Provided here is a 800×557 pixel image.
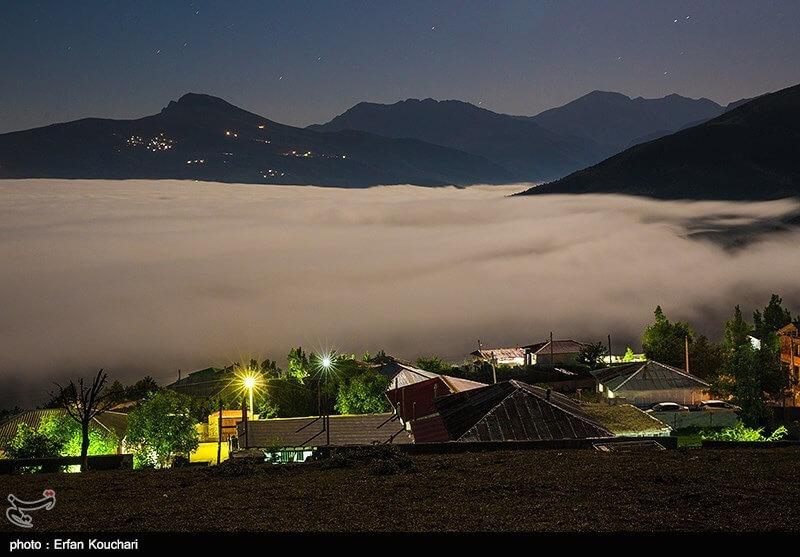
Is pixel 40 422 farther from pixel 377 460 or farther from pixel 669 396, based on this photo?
pixel 669 396

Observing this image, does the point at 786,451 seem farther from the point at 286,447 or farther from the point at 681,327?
the point at 681,327

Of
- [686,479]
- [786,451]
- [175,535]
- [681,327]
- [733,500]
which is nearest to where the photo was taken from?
[175,535]

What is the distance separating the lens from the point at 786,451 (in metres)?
24.4

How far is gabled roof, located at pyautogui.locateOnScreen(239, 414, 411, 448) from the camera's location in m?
45.4

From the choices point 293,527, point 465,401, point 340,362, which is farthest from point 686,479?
point 340,362

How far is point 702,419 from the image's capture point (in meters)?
56.4

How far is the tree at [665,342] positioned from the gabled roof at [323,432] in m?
47.1

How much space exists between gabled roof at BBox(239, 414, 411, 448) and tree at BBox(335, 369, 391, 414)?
10239 mm

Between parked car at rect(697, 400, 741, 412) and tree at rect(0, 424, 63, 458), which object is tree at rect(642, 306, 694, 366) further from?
tree at rect(0, 424, 63, 458)

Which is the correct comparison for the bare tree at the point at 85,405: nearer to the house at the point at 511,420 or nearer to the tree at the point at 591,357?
the house at the point at 511,420

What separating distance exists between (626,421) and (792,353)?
3514 centimetres

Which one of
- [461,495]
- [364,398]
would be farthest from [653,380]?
[461,495]

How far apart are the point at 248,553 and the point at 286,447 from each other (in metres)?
28.3

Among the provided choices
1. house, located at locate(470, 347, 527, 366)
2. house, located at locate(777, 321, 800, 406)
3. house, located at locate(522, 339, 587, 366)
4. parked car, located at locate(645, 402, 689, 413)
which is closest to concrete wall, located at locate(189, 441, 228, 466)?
parked car, located at locate(645, 402, 689, 413)
